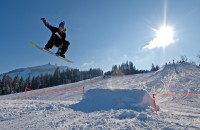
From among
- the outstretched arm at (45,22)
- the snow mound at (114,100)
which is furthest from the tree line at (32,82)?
the outstretched arm at (45,22)

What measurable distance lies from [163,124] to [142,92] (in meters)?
5.22

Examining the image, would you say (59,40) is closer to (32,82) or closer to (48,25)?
(48,25)

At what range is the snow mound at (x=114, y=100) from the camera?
1472 centimetres

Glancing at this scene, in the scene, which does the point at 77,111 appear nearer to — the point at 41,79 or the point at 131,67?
the point at 41,79

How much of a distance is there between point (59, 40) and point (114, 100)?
17.8ft

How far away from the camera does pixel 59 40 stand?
535 inches

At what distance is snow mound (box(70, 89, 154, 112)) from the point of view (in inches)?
579

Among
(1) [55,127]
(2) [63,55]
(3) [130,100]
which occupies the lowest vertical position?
(1) [55,127]

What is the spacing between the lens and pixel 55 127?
35.8 feet

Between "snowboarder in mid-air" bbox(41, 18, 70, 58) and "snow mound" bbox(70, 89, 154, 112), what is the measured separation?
3.81 metres

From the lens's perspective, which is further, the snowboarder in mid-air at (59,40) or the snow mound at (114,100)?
the snow mound at (114,100)

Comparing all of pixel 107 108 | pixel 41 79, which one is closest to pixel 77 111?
pixel 107 108

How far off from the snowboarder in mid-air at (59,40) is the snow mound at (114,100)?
150 inches

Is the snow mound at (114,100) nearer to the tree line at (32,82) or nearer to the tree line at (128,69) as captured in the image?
the tree line at (32,82)
